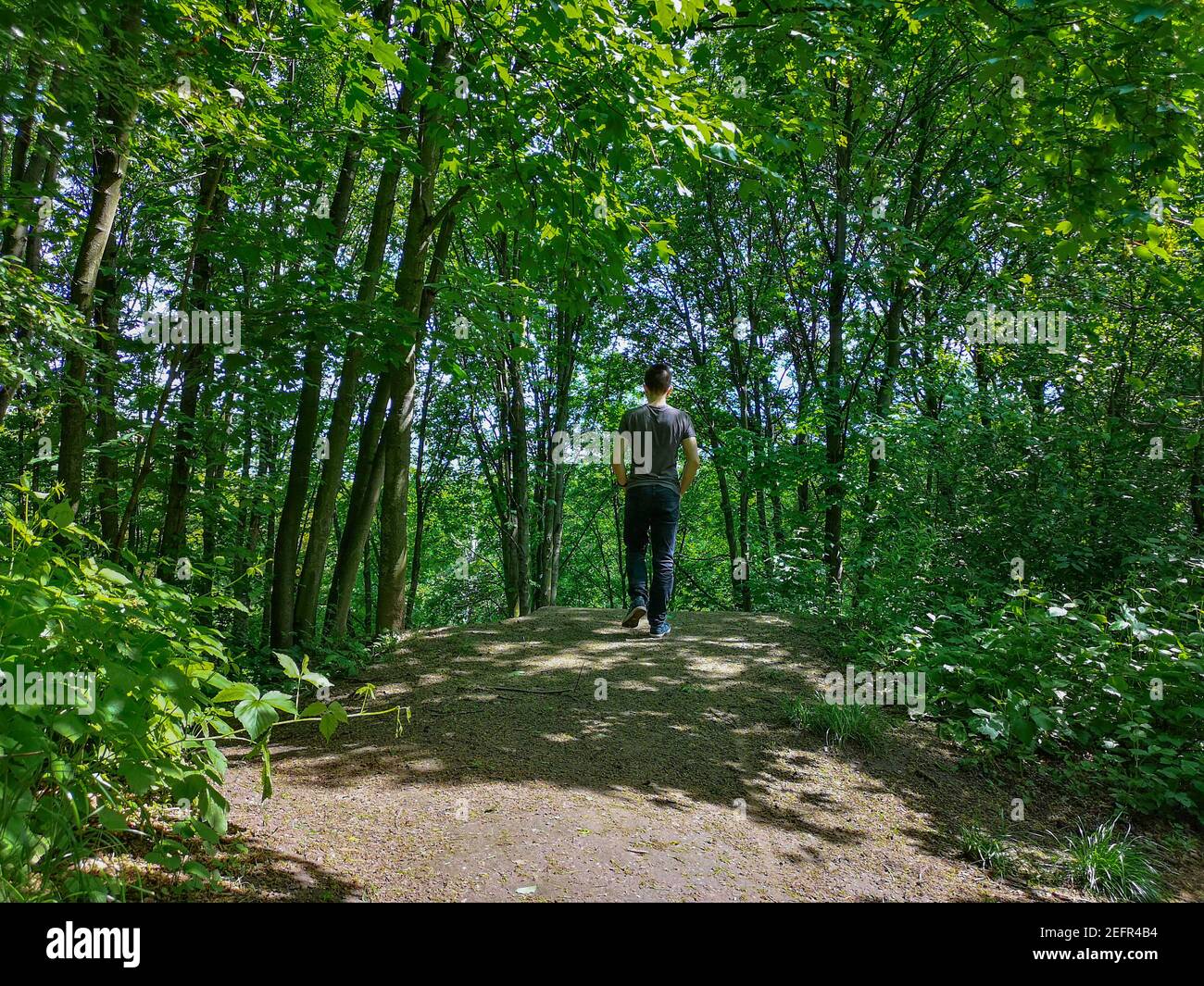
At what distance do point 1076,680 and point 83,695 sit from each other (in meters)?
5.86

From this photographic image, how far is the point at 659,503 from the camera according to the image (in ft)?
21.0

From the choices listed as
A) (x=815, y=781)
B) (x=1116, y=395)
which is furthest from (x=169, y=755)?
(x=1116, y=395)

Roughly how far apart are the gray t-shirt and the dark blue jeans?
98 mm

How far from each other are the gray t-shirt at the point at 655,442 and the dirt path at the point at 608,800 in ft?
5.56

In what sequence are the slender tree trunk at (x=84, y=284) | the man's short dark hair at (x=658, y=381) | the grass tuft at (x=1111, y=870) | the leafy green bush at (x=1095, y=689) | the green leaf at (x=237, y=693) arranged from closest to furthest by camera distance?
1. the green leaf at (x=237, y=693)
2. the grass tuft at (x=1111, y=870)
3. the leafy green bush at (x=1095, y=689)
4. the slender tree trunk at (x=84, y=284)
5. the man's short dark hair at (x=658, y=381)

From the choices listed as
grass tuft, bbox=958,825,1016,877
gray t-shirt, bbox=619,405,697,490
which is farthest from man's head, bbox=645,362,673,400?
grass tuft, bbox=958,825,1016,877

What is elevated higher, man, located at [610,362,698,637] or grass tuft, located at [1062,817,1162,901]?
man, located at [610,362,698,637]

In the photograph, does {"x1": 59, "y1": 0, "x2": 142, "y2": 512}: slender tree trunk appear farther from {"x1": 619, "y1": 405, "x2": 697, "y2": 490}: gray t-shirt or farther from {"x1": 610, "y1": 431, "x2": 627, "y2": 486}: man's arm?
{"x1": 619, "y1": 405, "x2": 697, "y2": 490}: gray t-shirt

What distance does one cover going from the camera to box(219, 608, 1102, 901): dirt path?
280 centimetres

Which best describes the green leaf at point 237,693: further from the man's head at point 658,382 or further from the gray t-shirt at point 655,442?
the man's head at point 658,382

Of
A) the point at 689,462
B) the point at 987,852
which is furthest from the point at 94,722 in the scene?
the point at 689,462

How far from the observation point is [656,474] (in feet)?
21.1

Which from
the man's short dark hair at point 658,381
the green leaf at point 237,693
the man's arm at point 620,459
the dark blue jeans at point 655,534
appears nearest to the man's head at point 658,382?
the man's short dark hair at point 658,381

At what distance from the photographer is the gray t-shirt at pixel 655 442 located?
6.42 meters
